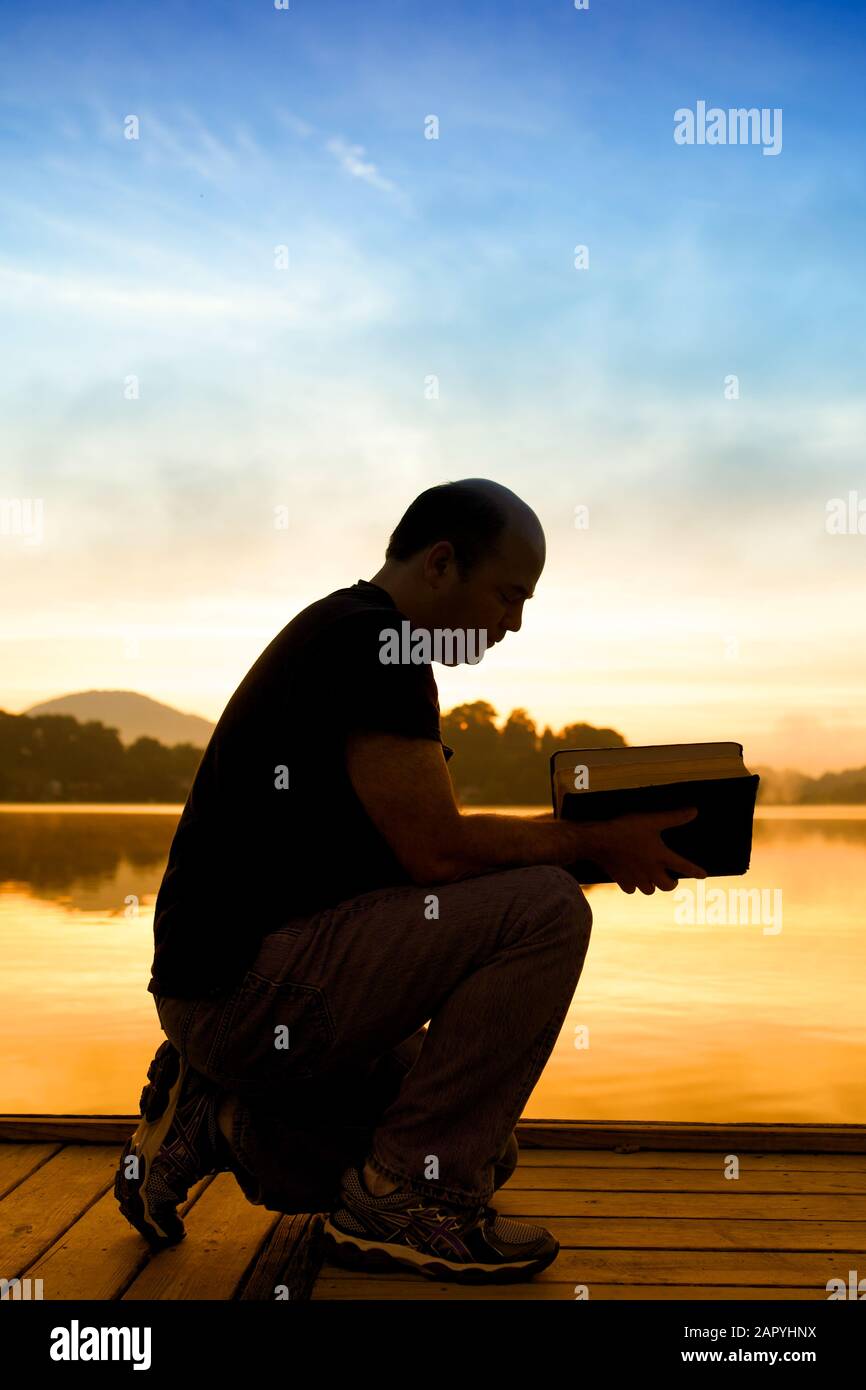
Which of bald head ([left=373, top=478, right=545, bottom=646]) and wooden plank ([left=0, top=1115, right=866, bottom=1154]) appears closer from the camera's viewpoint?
bald head ([left=373, top=478, right=545, bottom=646])

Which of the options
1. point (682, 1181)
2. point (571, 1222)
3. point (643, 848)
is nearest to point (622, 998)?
point (682, 1181)

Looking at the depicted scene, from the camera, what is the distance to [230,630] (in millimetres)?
3988

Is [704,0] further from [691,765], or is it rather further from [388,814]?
[388,814]

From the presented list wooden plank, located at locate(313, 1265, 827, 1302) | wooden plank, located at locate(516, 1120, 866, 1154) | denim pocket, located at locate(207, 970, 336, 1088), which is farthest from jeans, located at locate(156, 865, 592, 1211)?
wooden plank, located at locate(516, 1120, 866, 1154)

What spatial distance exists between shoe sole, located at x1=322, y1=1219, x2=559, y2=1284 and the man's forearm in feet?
1.57

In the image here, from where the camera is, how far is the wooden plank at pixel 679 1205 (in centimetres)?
170

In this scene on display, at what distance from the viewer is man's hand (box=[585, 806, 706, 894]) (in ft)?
5.06

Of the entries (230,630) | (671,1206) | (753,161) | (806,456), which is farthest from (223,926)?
(806,456)

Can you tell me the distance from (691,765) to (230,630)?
2.68 m

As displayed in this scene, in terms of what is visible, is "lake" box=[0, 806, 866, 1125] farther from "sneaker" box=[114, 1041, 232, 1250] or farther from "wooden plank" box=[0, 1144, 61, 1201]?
"sneaker" box=[114, 1041, 232, 1250]

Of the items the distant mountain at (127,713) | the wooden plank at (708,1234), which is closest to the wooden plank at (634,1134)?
the wooden plank at (708,1234)

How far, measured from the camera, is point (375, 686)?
1.43 meters

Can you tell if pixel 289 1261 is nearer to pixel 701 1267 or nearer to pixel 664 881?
pixel 701 1267
